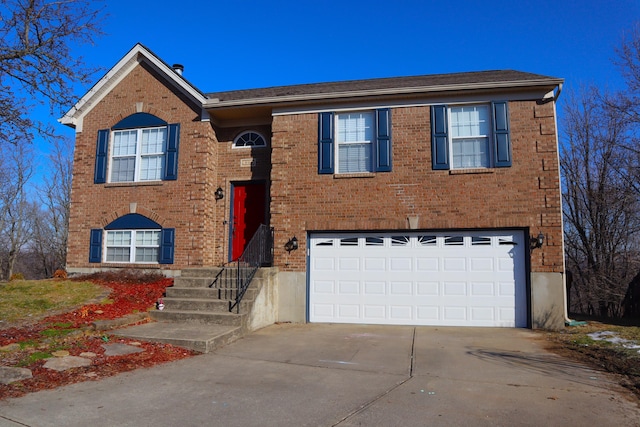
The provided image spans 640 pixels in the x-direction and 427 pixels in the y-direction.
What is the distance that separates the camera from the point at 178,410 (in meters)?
4.51

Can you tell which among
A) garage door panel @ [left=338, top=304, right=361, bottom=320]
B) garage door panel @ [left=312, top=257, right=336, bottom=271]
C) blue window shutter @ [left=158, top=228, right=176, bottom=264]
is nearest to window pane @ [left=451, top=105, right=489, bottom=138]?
garage door panel @ [left=312, top=257, right=336, bottom=271]

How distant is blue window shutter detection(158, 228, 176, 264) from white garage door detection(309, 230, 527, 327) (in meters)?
3.99

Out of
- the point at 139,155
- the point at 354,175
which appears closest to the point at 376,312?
the point at 354,175

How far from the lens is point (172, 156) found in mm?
12367

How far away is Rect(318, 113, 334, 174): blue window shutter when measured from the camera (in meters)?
11.0

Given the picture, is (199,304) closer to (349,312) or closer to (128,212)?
(349,312)

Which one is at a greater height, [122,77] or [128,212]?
[122,77]

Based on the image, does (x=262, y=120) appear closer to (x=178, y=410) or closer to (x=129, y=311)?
(x=129, y=311)

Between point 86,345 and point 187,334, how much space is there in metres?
1.55

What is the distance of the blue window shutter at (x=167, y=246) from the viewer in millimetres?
12109

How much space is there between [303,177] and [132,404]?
7.29 meters

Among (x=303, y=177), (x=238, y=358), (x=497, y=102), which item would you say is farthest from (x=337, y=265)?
(x=497, y=102)

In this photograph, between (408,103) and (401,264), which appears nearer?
(401,264)

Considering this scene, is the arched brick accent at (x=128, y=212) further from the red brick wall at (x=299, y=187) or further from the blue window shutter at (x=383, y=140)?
the blue window shutter at (x=383, y=140)
